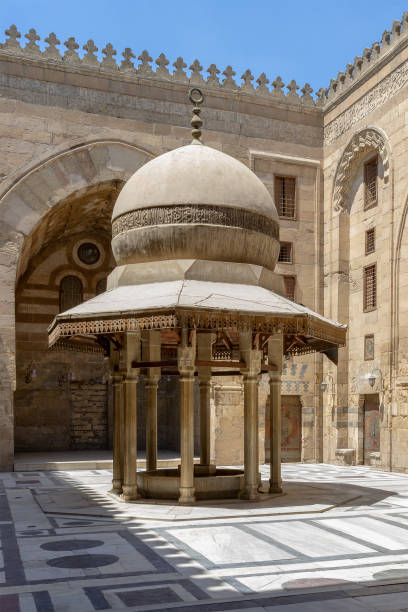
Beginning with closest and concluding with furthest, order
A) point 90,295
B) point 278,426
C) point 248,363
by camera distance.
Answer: point 248,363
point 278,426
point 90,295

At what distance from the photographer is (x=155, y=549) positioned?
7418 mm

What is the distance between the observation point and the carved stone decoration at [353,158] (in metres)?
18.0

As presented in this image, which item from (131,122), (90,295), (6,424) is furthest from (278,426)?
(90,295)

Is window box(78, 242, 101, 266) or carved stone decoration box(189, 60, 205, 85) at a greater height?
carved stone decoration box(189, 60, 205, 85)

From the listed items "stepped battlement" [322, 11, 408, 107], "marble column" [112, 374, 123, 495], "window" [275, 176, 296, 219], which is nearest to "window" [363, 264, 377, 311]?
"window" [275, 176, 296, 219]

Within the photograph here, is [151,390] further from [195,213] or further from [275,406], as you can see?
[195,213]

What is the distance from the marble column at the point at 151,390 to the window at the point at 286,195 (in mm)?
8841

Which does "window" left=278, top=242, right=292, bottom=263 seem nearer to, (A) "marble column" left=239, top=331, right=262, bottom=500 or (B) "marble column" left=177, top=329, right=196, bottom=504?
(A) "marble column" left=239, top=331, right=262, bottom=500

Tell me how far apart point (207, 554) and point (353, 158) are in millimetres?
14439

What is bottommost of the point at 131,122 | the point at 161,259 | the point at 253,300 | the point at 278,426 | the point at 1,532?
the point at 1,532

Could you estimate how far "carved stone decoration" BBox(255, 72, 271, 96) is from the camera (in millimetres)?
20000

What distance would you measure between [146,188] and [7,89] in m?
8.24

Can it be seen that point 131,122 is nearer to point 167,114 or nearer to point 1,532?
point 167,114

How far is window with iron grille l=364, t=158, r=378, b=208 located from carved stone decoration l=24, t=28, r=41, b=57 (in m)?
9.17
